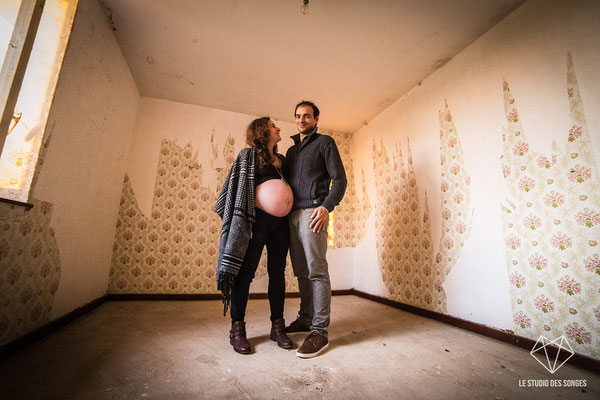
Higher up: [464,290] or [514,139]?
[514,139]

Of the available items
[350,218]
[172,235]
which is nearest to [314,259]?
[172,235]

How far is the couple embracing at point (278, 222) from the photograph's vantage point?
143cm

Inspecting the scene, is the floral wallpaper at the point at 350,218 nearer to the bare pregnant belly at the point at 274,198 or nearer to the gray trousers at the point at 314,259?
the gray trousers at the point at 314,259

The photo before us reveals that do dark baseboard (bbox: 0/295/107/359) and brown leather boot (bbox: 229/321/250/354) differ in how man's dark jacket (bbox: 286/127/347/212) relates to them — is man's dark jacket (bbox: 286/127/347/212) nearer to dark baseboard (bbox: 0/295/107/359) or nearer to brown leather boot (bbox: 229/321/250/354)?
brown leather boot (bbox: 229/321/250/354)

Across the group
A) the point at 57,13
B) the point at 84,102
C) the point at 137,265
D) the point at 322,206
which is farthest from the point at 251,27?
the point at 137,265

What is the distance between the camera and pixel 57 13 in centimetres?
148

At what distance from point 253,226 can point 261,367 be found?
0.72m

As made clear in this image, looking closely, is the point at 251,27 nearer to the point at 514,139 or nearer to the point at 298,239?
the point at 298,239

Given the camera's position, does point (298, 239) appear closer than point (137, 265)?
Yes

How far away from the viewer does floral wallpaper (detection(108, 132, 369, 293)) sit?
2.72 metres

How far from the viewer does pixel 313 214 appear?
60.0 inches

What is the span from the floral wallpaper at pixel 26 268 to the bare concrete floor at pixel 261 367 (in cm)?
16

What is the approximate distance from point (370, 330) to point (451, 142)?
168 centimetres

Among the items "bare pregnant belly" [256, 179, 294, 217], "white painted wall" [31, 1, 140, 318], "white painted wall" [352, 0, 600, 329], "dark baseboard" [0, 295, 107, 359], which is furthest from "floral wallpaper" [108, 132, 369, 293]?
"white painted wall" [352, 0, 600, 329]
